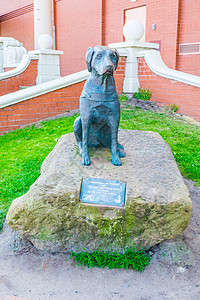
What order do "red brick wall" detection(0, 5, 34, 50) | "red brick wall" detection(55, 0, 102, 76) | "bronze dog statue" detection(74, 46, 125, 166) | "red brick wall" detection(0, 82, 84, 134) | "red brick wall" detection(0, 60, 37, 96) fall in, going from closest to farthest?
"bronze dog statue" detection(74, 46, 125, 166), "red brick wall" detection(0, 82, 84, 134), "red brick wall" detection(0, 60, 37, 96), "red brick wall" detection(55, 0, 102, 76), "red brick wall" detection(0, 5, 34, 50)

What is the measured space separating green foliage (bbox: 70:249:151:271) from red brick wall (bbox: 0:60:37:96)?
335 inches

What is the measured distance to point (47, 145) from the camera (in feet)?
18.9

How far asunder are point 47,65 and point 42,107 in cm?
373

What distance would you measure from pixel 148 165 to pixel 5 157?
3.16 metres

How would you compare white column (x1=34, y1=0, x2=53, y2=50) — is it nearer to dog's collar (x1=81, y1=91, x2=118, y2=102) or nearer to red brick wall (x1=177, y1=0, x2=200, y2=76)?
red brick wall (x1=177, y1=0, x2=200, y2=76)

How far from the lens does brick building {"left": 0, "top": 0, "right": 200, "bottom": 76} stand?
31.6 ft

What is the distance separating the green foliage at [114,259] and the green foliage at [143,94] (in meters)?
5.25

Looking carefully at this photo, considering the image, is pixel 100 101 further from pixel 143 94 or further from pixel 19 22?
pixel 19 22

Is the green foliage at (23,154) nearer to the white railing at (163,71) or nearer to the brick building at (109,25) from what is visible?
the white railing at (163,71)

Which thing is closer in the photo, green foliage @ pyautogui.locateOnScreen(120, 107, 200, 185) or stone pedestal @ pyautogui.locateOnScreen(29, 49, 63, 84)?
green foliage @ pyautogui.locateOnScreen(120, 107, 200, 185)

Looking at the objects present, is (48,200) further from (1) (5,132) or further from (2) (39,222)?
(1) (5,132)

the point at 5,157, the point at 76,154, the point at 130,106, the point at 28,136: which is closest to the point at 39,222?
the point at 76,154

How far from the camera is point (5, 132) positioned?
6.89 m

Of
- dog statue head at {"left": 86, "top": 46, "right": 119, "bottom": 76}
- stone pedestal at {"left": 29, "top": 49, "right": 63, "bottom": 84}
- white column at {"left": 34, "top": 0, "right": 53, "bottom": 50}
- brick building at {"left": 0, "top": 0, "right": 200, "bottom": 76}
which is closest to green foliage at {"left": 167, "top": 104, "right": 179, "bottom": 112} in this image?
brick building at {"left": 0, "top": 0, "right": 200, "bottom": 76}
